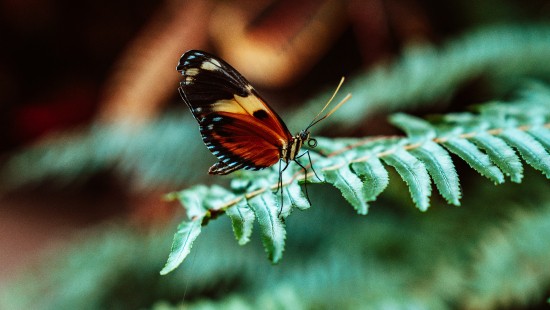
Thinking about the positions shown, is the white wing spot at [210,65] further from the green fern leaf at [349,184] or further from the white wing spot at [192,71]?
the green fern leaf at [349,184]

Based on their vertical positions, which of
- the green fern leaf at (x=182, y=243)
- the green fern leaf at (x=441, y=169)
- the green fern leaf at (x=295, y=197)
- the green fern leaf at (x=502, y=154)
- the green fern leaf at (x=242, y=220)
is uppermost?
the green fern leaf at (x=182, y=243)

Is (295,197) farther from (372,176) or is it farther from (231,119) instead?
(231,119)

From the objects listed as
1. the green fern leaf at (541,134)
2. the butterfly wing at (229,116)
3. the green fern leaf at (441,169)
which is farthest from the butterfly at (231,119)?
the green fern leaf at (541,134)

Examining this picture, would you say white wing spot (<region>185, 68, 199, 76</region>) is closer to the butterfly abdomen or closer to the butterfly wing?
the butterfly wing

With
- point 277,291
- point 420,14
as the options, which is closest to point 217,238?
point 277,291

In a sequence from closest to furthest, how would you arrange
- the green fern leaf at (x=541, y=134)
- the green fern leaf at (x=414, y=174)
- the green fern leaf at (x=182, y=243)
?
the green fern leaf at (x=182, y=243), the green fern leaf at (x=414, y=174), the green fern leaf at (x=541, y=134)

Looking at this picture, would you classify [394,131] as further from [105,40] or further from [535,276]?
[105,40]

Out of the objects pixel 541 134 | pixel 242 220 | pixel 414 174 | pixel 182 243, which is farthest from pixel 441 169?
pixel 182 243

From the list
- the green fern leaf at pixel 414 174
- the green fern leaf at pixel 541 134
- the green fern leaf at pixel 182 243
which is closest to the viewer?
the green fern leaf at pixel 182 243

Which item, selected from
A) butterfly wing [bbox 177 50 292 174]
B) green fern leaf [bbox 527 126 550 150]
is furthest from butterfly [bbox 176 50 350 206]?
green fern leaf [bbox 527 126 550 150]
